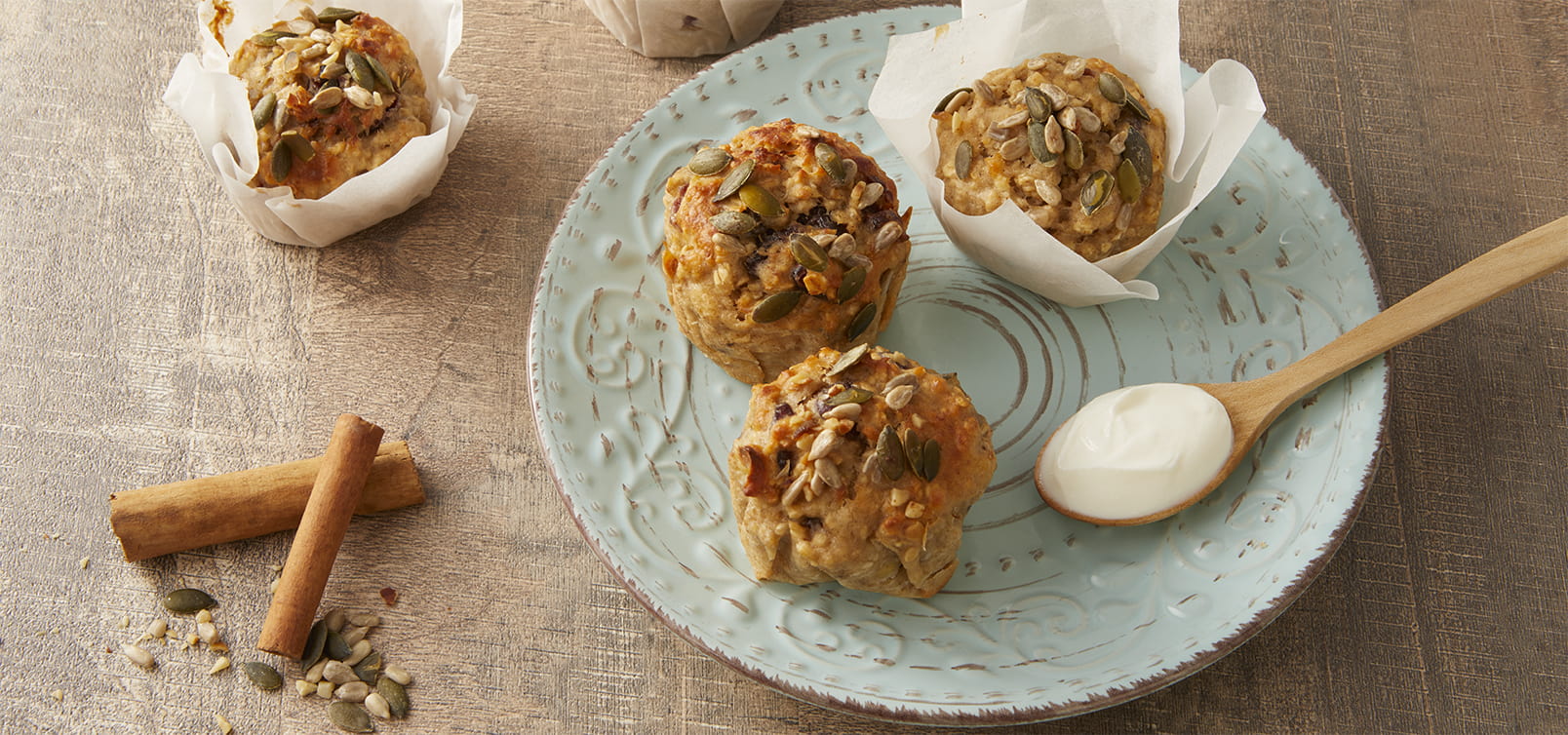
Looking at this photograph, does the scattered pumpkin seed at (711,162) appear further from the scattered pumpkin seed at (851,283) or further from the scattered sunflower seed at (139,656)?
the scattered sunflower seed at (139,656)

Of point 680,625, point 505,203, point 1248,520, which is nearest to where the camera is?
point 680,625

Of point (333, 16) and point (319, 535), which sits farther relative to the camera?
point (333, 16)

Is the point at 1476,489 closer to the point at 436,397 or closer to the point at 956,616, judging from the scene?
the point at 956,616

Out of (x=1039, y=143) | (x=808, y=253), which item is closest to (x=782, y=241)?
(x=808, y=253)

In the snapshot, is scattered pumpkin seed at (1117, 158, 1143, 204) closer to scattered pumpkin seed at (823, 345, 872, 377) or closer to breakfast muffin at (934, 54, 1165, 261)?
breakfast muffin at (934, 54, 1165, 261)

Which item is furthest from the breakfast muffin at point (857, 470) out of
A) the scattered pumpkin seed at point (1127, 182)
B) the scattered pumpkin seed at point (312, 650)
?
the scattered pumpkin seed at point (312, 650)

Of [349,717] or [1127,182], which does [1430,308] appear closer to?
[1127,182]

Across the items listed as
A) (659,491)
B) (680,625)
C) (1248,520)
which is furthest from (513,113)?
(1248,520)
